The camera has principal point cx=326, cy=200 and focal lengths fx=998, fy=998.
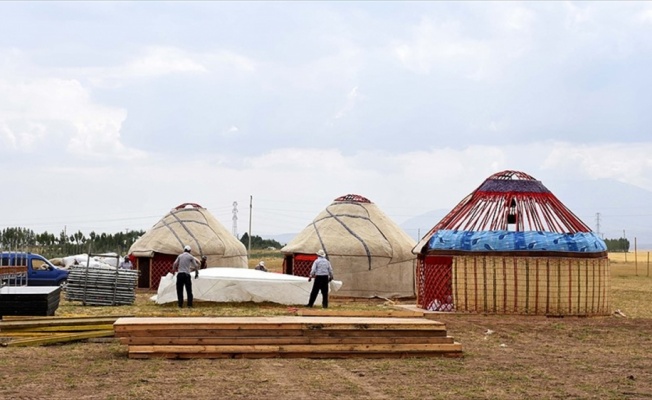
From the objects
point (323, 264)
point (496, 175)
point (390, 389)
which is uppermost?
point (496, 175)

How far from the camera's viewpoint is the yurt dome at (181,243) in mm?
29453

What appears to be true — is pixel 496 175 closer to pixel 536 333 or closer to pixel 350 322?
pixel 536 333

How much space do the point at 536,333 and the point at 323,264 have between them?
5.00m

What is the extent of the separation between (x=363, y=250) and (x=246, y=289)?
6109 millimetres

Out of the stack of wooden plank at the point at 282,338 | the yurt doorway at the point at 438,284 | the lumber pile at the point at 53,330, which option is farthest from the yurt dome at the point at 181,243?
the stack of wooden plank at the point at 282,338

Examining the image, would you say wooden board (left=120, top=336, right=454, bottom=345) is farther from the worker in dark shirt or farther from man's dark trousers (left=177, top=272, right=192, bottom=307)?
man's dark trousers (left=177, top=272, right=192, bottom=307)

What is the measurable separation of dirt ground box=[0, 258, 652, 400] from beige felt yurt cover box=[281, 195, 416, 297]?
1199 centimetres

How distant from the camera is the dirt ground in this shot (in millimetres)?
9109

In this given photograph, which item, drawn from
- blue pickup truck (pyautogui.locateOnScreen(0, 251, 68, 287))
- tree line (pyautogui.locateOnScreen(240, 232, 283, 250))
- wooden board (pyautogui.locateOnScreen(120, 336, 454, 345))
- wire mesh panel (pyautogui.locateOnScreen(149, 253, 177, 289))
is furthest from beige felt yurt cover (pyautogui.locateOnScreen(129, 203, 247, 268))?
tree line (pyautogui.locateOnScreen(240, 232, 283, 250))

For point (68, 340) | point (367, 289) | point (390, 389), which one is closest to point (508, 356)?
point (390, 389)

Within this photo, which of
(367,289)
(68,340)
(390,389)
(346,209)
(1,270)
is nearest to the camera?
(390,389)

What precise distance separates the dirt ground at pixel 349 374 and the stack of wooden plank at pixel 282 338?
216 millimetres

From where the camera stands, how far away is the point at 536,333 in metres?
15.8

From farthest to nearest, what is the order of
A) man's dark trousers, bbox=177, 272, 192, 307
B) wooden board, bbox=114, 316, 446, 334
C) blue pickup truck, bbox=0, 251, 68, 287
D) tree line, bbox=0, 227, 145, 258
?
tree line, bbox=0, 227, 145, 258 < blue pickup truck, bbox=0, 251, 68, 287 < man's dark trousers, bbox=177, 272, 192, 307 < wooden board, bbox=114, 316, 446, 334
